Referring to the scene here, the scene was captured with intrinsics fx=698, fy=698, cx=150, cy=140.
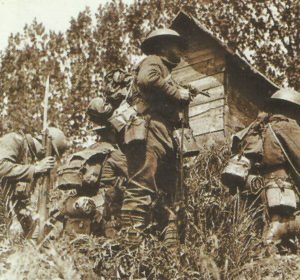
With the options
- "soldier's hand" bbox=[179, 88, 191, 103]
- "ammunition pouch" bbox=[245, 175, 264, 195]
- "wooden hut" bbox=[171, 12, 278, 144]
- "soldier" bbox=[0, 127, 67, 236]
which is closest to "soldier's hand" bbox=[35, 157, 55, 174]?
"soldier" bbox=[0, 127, 67, 236]

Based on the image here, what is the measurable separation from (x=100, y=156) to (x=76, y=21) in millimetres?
15690

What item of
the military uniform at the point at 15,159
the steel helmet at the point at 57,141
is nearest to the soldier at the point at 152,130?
the steel helmet at the point at 57,141

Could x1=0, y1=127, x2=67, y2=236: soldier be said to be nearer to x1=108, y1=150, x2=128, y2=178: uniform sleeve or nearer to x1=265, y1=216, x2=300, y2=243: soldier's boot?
x1=108, y1=150, x2=128, y2=178: uniform sleeve

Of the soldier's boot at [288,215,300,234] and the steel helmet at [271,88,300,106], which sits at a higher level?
the steel helmet at [271,88,300,106]

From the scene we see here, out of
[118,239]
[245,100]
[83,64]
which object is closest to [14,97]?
[83,64]

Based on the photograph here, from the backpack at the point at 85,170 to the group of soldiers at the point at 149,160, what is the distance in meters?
0.01

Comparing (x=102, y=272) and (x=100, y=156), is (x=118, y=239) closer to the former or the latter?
(x=102, y=272)

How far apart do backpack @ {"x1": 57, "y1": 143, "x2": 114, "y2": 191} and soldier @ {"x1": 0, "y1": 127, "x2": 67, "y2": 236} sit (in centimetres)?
27

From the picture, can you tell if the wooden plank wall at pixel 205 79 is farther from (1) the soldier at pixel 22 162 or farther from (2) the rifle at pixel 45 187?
(2) the rifle at pixel 45 187

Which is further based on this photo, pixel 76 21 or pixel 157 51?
pixel 76 21

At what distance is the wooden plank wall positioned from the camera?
1320 cm

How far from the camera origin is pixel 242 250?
209 inches

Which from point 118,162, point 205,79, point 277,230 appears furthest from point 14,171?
point 205,79

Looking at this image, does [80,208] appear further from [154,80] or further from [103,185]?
[154,80]
